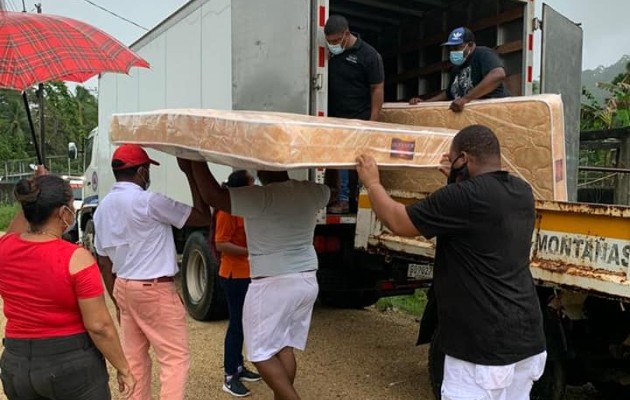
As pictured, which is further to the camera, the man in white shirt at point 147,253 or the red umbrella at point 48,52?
the man in white shirt at point 147,253

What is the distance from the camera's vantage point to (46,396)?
2.48m

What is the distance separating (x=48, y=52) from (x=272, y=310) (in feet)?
5.74

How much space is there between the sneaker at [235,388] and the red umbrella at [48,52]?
2329 mm

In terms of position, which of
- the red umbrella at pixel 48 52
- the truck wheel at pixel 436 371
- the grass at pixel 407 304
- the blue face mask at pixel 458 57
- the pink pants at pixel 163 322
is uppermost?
the blue face mask at pixel 458 57

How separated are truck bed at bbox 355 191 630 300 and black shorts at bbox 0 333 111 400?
2.23 m

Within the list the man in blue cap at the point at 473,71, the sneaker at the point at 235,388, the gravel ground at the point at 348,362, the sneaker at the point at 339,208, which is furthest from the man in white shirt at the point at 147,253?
the man in blue cap at the point at 473,71

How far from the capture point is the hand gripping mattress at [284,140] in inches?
91.7

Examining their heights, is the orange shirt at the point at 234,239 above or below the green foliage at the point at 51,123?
below

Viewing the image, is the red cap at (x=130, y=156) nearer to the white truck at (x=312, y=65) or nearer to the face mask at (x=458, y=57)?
the white truck at (x=312, y=65)

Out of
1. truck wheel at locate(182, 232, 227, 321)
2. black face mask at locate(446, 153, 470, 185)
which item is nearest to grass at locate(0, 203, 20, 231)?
truck wheel at locate(182, 232, 227, 321)

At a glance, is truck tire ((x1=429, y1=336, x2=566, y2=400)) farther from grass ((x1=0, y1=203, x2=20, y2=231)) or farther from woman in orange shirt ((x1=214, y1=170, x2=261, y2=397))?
grass ((x1=0, y1=203, x2=20, y2=231))

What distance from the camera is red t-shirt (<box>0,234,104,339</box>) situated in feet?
7.97

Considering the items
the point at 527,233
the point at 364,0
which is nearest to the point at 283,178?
the point at 527,233

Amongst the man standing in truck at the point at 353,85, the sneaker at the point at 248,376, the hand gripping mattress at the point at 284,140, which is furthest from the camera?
the man standing in truck at the point at 353,85
